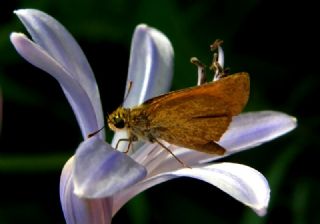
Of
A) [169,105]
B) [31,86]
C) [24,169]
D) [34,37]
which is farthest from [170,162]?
[31,86]

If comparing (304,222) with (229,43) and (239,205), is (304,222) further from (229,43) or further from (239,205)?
(229,43)

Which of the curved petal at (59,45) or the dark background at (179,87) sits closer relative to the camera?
the curved petal at (59,45)

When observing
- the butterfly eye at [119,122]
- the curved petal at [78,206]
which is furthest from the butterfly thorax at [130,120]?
the curved petal at [78,206]

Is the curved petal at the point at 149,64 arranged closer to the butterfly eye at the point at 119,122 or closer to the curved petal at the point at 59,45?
the curved petal at the point at 59,45

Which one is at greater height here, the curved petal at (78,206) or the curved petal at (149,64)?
the curved petal at (149,64)

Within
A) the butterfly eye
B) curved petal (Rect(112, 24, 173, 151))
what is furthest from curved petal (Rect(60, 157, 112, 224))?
curved petal (Rect(112, 24, 173, 151))
